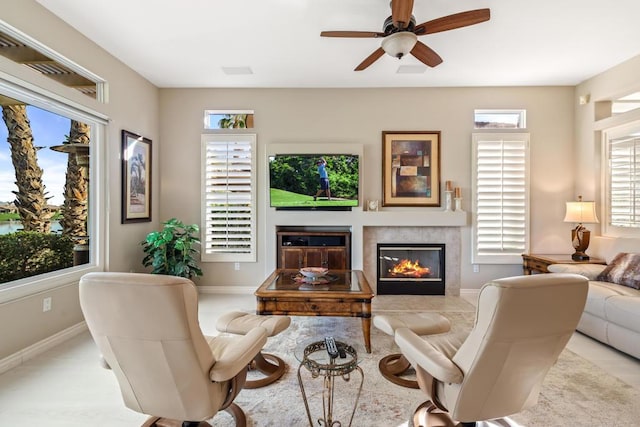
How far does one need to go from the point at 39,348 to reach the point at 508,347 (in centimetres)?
379

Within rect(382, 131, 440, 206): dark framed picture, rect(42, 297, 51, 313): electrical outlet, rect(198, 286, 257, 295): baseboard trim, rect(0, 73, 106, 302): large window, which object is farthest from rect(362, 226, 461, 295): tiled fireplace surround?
rect(42, 297, 51, 313): electrical outlet

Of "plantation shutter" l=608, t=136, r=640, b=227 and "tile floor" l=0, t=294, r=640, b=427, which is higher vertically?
"plantation shutter" l=608, t=136, r=640, b=227

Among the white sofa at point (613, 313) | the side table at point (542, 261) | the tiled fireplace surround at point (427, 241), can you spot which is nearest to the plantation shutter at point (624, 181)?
the white sofa at point (613, 313)

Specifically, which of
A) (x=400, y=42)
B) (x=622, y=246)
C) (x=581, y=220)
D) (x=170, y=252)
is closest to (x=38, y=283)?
(x=170, y=252)

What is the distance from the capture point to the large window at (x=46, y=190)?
2.74 meters

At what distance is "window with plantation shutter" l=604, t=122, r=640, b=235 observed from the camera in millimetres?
3902

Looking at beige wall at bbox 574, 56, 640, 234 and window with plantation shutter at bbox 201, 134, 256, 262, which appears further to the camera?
window with plantation shutter at bbox 201, 134, 256, 262

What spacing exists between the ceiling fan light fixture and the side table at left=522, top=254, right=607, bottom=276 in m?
3.34

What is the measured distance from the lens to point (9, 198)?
9.05 ft

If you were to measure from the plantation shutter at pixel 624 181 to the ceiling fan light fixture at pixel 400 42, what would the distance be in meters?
3.38

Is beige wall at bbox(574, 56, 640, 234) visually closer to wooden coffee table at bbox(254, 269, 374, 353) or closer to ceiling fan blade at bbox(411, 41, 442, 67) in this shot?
ceiling fan blade at bbox(411, 41, 442, 67)

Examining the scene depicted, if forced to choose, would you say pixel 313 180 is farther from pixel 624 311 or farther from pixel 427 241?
pixel 624 311

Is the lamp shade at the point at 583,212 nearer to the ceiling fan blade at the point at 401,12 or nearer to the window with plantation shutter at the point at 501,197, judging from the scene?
the window with plantation shutter at the point at 501,197

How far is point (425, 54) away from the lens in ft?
10.2
